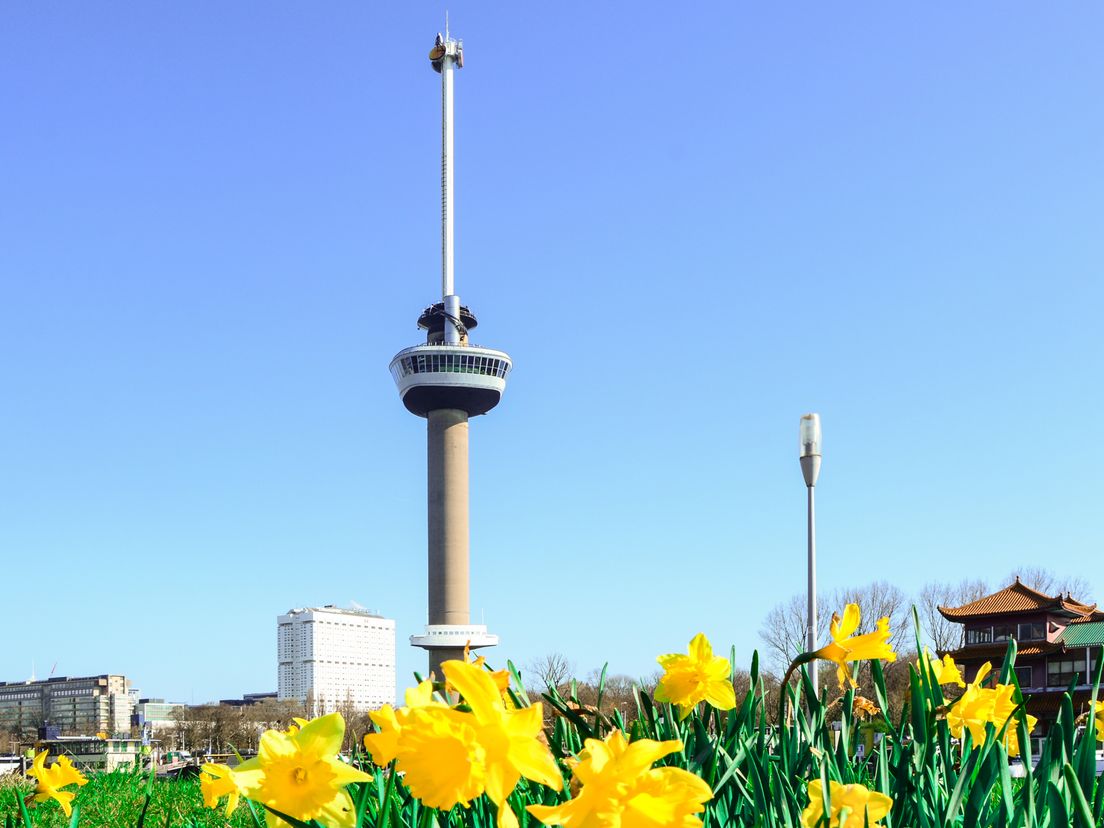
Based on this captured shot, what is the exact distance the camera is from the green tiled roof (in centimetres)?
3066

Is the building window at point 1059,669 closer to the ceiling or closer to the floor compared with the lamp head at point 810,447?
closer to the floor

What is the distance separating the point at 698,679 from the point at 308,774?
0.85 meters

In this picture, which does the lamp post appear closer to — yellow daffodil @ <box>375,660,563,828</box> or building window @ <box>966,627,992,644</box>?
yellow daffodil @ <box>375,660,563,828</box>

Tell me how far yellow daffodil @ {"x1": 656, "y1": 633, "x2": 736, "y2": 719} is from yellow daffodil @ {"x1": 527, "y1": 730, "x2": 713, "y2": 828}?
95 cm

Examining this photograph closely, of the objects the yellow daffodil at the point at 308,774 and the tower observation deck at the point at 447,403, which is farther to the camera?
the tower observation deck at the point at 447,403

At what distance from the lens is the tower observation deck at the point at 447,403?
5025cm

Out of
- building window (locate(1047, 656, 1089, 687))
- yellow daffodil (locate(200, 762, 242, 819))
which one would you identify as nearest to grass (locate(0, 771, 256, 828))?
yellow daffodil (locate(200, 762, 242, 819))

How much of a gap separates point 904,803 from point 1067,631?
3391 cm

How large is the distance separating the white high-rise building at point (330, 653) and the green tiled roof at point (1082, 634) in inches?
4534

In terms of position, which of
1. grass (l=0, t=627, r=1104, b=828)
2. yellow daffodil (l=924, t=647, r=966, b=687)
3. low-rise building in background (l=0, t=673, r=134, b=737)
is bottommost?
low-rise building in background (l=0, t=673, r=134, b=737)

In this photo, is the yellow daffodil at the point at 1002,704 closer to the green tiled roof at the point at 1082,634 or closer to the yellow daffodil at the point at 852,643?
the yellow daffodil at the point at 852,643

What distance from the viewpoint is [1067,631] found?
31641mm

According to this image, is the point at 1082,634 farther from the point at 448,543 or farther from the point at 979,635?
the point at 448,543

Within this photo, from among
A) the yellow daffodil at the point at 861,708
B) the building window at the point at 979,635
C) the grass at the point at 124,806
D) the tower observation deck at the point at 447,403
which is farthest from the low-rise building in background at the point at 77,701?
the yellow daffodil at the point at 861,708
